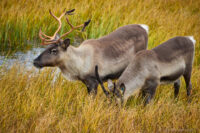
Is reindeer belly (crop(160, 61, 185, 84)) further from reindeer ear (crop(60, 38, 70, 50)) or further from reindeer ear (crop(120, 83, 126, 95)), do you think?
reindeer ear (crop(60, 38, 70, 50))

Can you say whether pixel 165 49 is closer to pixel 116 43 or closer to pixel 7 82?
pixel 116 43

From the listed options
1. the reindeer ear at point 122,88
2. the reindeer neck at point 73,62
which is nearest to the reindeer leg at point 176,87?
the reindeer ear at point 122,88

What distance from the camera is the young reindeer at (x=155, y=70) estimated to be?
3965 millimetres

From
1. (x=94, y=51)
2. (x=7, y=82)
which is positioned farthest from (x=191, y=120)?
(x=7, y=82)

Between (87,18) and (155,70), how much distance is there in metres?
4.24

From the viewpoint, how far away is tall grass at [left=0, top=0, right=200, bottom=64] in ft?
22.1

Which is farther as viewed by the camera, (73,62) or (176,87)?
(176,87)

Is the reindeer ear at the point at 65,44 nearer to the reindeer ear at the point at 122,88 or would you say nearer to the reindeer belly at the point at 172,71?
the reindeer ear at the point at 122,88

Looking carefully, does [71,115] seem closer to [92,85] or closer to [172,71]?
[92,85]

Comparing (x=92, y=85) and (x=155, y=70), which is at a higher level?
(x=155, y=70)

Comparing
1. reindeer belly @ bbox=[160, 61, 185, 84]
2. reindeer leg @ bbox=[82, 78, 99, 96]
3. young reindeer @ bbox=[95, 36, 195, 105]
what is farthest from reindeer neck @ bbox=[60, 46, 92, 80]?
reindeer belly @ bbox=[160, 61, 185, 84]

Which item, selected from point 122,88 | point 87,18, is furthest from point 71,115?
point 87,18

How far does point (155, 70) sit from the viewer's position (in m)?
4.11

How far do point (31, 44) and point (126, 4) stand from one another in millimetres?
3844
